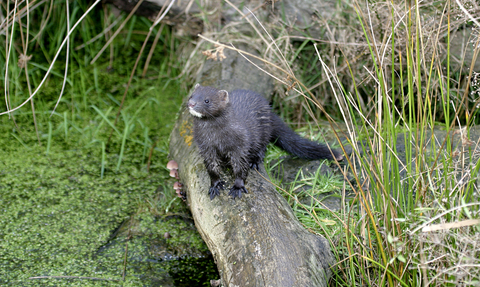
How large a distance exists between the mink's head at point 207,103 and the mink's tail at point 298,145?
0.75m

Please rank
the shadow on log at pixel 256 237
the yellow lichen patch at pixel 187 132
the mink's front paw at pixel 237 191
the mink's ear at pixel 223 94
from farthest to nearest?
the yellow lichen patch at pixel 187 132 → the mink's ear at pixel 223 94 → the mink's front paw at pixel 237 191 → the shadow on log at pixel 256 237

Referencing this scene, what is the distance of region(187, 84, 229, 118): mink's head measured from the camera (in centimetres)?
261

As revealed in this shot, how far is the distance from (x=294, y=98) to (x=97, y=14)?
2.79m

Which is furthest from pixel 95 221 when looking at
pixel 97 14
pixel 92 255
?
pixel 97 14

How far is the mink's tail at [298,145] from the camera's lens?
10.5 feet

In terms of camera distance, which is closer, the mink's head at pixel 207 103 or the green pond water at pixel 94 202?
the mink's head at pixel 207 103

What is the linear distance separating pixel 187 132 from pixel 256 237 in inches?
49.2

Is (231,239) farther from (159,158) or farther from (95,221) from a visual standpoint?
(159,158)

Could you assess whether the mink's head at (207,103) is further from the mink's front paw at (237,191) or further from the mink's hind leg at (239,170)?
the mink's front paw at (237,191)

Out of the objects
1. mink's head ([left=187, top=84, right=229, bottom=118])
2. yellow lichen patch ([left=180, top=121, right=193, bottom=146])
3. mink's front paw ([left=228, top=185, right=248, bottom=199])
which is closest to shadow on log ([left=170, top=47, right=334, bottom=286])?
mink's front paw ([left=228, top=185, right=248, bottom=199])

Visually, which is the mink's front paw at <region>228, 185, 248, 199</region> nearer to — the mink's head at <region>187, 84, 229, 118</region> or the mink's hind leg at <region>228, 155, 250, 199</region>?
the mink's hind leg at <region>228, 155, 250, 199</region>

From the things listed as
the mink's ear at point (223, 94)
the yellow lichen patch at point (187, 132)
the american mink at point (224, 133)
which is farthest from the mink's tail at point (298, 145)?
the mink's ear at point (223, 94)

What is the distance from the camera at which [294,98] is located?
14.1ft

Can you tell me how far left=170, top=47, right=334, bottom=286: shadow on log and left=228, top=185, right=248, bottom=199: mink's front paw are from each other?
29mm
